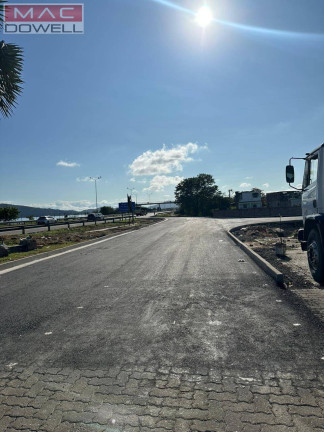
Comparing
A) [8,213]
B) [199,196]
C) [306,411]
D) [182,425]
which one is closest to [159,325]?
[182,425]

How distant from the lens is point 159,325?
4605 mm

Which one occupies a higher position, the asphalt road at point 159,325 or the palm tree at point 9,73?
the palm tree at point 9,73

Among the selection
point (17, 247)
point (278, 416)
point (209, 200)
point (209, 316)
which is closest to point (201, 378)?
point (278, 416)

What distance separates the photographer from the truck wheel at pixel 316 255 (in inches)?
259

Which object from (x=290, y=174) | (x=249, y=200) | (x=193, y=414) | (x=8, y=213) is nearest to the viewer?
(x=193, y=414)

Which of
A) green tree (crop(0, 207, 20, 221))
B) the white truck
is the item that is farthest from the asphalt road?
green tree (crop(0, 207, 20, 221))

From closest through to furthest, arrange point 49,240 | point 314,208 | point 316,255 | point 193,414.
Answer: point 193,414, point 316,255, point 314,208, point 49,240

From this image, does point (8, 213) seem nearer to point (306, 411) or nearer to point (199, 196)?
point (199, 196)

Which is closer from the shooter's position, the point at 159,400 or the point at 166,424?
the point at 166,424

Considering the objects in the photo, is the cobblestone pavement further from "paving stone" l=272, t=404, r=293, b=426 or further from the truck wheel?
the truck wheel

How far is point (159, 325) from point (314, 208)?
4840mm

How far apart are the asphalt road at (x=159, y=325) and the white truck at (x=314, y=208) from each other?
123 cm

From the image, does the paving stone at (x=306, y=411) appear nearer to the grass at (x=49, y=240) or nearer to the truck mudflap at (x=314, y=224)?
the truck mudflap at (x=314, y=224)

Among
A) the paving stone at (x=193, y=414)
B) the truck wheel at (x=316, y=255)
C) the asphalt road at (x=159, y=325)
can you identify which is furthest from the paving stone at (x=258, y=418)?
the truck wheel at (x=316, y=255)
